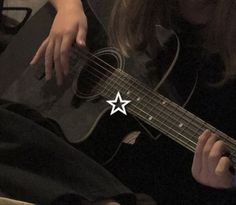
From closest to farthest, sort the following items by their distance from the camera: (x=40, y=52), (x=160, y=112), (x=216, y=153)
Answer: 1. (x=216, y=153)
2. (x=160, y=112)
3. (x=40, y=52)

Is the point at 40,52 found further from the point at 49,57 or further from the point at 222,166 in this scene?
the point at 222,166

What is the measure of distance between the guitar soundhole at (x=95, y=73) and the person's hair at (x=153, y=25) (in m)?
0.03

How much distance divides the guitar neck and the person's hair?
7 cm

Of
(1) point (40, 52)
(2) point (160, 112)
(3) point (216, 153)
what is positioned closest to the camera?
(3) point (216, 153)

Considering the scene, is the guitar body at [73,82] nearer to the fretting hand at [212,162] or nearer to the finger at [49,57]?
the finger at [49,57]

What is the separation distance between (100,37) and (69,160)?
13.1 inches

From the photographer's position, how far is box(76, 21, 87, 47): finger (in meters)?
1.06

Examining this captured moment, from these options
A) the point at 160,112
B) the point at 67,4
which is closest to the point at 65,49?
the point at 67,4

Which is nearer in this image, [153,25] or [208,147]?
[208,147]

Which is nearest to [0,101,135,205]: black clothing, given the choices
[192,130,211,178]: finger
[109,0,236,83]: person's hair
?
[192,130,211,178]: finger

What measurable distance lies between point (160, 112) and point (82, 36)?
231 mm

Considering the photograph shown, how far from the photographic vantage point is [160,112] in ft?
3.24

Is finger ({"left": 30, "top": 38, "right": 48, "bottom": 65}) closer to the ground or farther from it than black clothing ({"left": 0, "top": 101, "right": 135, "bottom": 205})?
farther from it

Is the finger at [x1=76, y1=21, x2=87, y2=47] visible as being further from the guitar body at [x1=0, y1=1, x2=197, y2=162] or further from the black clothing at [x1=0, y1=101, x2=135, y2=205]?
the black clothing at [x1=0, y1=101, x2=135, y2=205]
